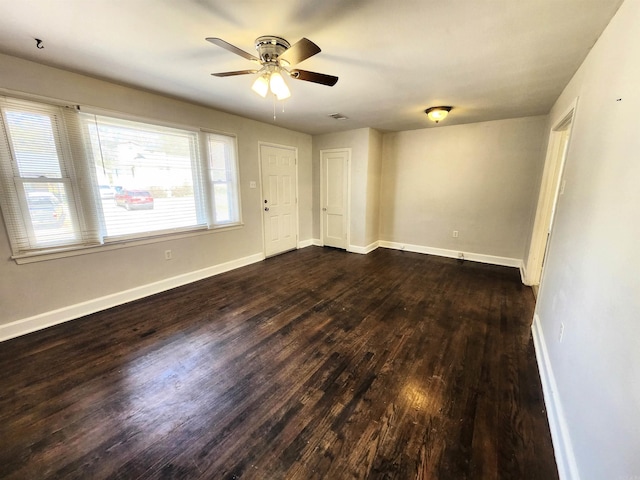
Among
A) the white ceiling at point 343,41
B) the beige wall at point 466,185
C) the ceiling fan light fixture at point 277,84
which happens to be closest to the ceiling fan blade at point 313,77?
the ceiling fan light fixture at point 277,84

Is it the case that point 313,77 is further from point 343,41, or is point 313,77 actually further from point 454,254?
point 454,254

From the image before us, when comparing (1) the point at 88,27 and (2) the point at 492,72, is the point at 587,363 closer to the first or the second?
(2) the point at 492,72

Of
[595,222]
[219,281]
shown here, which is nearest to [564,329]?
[595,222]

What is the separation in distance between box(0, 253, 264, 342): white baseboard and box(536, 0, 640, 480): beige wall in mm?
3929

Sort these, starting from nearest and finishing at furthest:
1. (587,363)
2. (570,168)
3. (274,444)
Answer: (587,363)
(274,444)
(570,168)

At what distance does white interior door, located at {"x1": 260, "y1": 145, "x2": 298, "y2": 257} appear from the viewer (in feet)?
15.1

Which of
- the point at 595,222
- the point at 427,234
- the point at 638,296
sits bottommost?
the point at 427,234

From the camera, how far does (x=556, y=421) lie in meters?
1.43

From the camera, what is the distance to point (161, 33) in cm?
177

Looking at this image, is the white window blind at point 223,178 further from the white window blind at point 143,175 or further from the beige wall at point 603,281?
the beige wall at point 603,281

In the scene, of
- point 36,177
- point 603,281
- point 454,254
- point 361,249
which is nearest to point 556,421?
point 603,281

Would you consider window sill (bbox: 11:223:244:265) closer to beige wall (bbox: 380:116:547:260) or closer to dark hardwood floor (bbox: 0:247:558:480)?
dark hardwood floor (bbox: 0:247:558:480)

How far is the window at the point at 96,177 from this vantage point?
2273 millimetres

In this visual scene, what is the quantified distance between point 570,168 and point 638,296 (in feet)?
5.46
